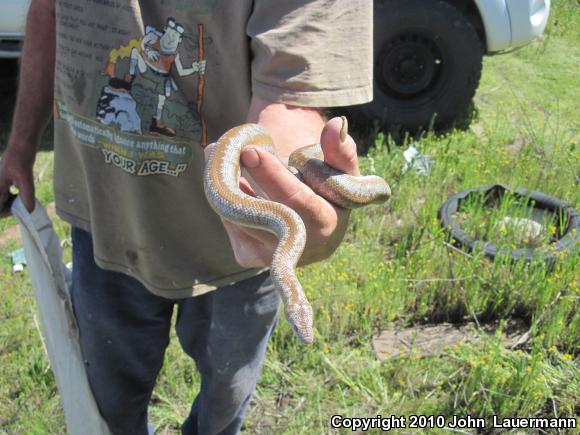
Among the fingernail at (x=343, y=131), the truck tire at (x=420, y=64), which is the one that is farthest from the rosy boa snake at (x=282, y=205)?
the truck tire at (x=420, y=64)

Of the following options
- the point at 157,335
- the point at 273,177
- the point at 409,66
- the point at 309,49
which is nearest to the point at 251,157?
the point at 273,177

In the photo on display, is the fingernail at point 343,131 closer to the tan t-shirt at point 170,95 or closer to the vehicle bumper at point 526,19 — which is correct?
the tan t-shirt at point 170,95

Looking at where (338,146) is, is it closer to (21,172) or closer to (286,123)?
(286,123)

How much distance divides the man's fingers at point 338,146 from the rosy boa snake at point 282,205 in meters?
0.01


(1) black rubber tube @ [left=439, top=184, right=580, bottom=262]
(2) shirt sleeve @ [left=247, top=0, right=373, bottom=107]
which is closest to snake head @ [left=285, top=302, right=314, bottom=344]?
(2) shirt sleeve @ [left=247, top=0, right=373, bottom=107]

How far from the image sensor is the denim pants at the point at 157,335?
7.63ft

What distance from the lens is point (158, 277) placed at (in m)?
2.23

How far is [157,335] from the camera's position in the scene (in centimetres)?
255

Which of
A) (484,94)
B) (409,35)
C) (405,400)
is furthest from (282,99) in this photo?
(484,94)

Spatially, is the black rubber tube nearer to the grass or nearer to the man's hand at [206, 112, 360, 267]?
the grass

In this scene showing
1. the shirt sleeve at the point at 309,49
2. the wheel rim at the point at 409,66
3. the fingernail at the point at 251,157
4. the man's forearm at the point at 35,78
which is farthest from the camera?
the wheel rim at the point at 409,66

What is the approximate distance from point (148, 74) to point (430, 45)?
4401 millimetres

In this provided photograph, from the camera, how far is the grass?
294cm

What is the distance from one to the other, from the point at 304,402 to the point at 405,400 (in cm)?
51
